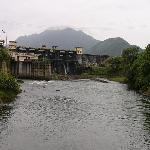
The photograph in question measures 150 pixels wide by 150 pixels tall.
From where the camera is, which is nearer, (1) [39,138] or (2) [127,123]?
(1) [39,138]

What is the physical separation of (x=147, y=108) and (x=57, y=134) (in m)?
31.5

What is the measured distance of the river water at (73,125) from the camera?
46844 millimetres

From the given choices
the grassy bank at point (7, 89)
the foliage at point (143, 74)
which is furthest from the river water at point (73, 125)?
the foliage at point (143, 74)

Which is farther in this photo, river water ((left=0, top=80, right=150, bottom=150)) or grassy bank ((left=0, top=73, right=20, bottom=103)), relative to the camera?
grassy bank ((left=0, top=73, right=20, bottom=103))

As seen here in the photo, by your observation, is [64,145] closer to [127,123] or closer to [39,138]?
[39,138]

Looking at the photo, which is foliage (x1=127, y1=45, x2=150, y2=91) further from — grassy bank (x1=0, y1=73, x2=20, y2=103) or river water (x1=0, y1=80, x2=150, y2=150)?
grassy bank (x1=0, y1=73, x2=20, y2=103)

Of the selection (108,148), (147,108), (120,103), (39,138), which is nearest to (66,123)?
(39,138)

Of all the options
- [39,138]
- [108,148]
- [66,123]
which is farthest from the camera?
[66,123]

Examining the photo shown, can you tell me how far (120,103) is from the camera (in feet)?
288

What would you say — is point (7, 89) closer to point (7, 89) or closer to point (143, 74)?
point (7, 89)

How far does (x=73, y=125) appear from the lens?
192 feet

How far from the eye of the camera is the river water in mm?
46844

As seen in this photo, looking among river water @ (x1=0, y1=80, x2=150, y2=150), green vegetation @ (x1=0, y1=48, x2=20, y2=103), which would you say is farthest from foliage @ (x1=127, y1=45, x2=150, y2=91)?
green vegetation @ (x1=0, y1=48, x2=20, y2=103)

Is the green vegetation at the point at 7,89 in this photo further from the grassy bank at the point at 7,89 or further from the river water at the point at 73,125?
the river water at the point at 73,125
